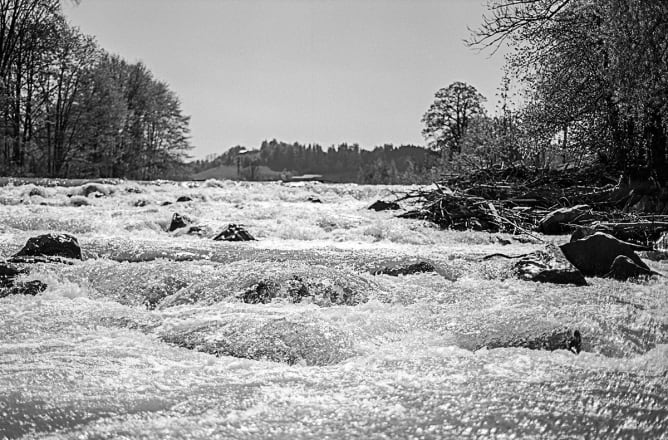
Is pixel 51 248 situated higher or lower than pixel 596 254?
lower

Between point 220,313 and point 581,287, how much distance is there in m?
2.48

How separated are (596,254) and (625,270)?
25 cm

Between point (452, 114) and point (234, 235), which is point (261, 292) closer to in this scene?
point (234, 235)

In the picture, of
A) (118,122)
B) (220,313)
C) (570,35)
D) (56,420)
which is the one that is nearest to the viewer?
(56,420)

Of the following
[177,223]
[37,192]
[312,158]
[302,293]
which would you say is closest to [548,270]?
[302,293]

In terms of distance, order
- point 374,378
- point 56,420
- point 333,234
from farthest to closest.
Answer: point 333,234
point 374,378
point 56,420

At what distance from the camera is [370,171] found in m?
67.5

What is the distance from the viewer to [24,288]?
341 cm

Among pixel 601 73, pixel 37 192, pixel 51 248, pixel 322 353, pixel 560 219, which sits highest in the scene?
pixel 601 73

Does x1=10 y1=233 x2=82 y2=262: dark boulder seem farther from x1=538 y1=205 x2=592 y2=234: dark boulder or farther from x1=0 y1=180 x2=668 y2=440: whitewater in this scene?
x1=538 y1=205 x2=592 y2=234: dark boulder

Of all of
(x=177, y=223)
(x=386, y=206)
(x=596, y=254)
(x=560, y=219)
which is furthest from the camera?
(x=386, y=206)

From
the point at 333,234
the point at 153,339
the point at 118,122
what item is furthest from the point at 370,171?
the point at 153,339

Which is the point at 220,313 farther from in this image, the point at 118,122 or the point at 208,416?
the point at 118,122

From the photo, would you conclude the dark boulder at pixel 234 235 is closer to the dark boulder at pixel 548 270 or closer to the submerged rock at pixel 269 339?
the submerged rock at pixel 269 339
